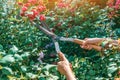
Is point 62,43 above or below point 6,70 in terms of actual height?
above

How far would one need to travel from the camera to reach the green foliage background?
2.65 meters

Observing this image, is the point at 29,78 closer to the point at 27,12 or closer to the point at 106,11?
the point at 27,12

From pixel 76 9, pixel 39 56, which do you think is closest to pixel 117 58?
pixel 39 56

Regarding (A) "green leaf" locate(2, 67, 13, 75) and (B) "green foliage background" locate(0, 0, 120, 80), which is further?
(B) "green foliage background" locate(0, 0, 120, 80)

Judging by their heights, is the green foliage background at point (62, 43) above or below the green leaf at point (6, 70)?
above

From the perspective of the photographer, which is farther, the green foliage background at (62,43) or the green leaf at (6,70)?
the green foliage background at (62,43)

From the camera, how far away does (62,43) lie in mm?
4012

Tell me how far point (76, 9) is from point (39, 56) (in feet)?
5.16

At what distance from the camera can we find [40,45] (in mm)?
3990

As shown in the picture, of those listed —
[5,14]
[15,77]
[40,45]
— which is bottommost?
[15,77]

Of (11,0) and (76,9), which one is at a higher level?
(11,0)

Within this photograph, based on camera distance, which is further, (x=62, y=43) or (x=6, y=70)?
(x=62, y=43)

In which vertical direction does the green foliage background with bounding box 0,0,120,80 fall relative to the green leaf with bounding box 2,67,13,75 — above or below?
above

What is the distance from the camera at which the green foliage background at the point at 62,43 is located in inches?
104
